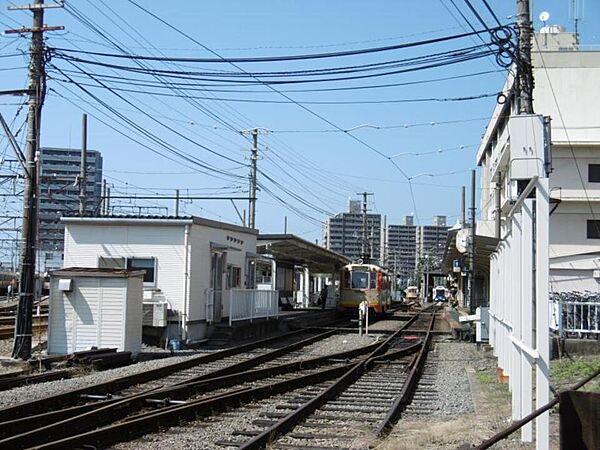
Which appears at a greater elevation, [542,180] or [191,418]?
[542,180]

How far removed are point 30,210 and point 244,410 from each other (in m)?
8.30

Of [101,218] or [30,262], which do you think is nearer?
[30,262]

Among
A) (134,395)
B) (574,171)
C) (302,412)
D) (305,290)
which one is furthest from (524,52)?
(305,290)

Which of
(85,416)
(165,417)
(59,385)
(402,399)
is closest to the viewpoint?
(85,416)

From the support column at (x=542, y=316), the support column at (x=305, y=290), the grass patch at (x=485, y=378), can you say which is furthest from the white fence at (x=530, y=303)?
the support column at (x=305, y=290)

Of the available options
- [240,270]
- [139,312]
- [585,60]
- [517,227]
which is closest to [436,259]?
[585,60]

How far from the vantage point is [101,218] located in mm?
21281

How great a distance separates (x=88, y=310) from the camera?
685 inches

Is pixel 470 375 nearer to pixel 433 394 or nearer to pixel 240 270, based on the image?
pixel 433 394

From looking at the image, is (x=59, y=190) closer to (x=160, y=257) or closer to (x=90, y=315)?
(x=160, y=257)

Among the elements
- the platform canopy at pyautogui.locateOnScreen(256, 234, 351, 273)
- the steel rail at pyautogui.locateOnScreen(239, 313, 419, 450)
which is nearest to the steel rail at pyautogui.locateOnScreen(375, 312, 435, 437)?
the steel rail at pyautogui.locateOnScreen(239, 313, 419, 450)

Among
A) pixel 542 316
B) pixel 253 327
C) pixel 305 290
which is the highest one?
pixel 305 290

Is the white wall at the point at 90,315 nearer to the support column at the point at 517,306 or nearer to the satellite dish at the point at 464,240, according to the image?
the support column at the point at 517,306

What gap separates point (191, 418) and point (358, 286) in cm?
3090
